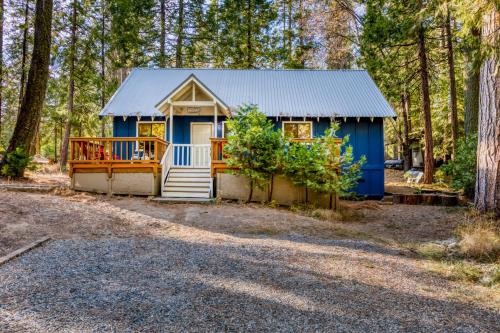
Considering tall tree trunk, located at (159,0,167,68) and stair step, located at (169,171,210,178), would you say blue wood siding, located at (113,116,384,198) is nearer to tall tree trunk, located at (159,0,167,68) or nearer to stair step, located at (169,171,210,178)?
stair step, located at (169,171,210,178)

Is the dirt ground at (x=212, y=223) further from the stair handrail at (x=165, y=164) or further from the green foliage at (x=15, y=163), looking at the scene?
the green foliage at (x=15, y=163)

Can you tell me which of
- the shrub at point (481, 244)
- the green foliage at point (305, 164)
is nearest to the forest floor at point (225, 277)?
the shrub at point (481, 244)

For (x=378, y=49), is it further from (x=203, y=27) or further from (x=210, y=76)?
(x=203, y=27)

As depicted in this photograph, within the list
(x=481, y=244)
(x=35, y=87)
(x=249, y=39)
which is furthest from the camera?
(x=249, y=39)

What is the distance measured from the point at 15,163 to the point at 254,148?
7267mm

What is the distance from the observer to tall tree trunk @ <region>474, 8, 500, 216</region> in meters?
6.15

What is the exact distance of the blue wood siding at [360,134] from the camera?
13.1 m

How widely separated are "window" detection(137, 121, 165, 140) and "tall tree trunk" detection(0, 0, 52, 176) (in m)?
3.77

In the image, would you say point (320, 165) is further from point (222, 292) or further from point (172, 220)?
point (222, 292)

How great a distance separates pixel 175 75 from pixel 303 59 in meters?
9.84

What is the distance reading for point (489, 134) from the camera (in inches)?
248

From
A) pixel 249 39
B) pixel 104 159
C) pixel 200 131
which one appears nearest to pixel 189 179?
pixel 104 159

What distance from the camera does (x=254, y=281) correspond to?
367 centimetres

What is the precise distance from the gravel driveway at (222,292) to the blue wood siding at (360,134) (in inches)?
333
